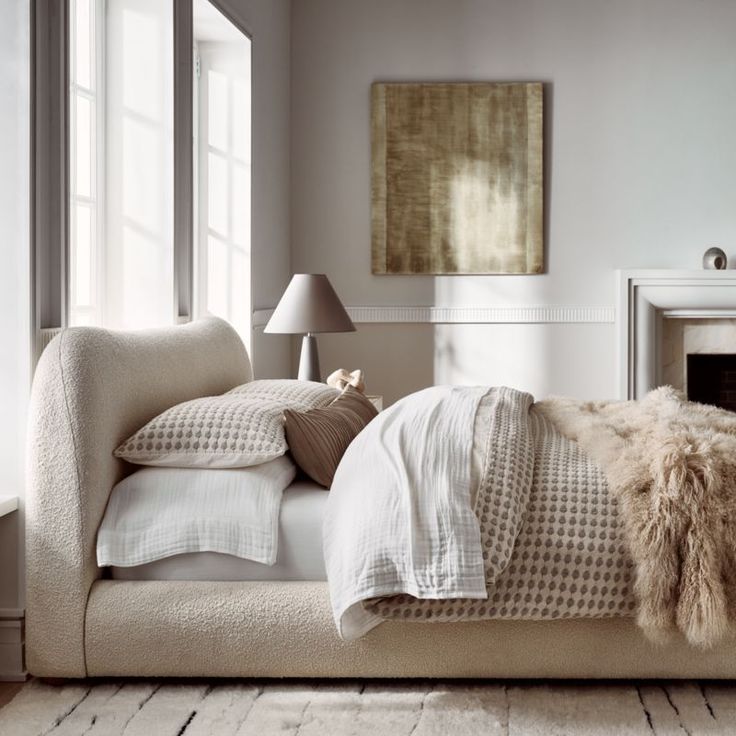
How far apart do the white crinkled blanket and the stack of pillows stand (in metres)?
0.22

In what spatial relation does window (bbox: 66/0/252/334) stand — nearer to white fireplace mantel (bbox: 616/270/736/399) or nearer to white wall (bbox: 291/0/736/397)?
white wall (bbox: 291/0/736/397)

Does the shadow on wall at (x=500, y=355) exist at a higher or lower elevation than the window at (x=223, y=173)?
lower

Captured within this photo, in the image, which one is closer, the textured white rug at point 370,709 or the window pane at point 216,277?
the textured white rug at point 370,709

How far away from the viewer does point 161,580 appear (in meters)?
2.40

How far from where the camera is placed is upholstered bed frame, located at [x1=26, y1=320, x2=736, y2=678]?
7.59ft

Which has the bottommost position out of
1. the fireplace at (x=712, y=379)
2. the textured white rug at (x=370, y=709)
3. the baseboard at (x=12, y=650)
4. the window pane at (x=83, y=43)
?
the textured white rug at (x=370, y=709)

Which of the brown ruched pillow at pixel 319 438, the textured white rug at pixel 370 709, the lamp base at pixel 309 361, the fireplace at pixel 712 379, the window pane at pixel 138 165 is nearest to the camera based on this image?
the textured white rug at pixel 370 709

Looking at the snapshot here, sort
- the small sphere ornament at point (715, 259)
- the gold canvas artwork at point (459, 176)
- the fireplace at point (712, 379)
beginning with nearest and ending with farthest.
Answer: the small sphere ornament at point (715, 259) < the gold canvas artwork at point (459, 176) < the fireplace at point (712, 379)

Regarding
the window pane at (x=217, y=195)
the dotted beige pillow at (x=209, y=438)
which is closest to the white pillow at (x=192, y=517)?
the dotted beige pillow at (x=209, y=438)

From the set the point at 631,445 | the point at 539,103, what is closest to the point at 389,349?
the point at 539,103

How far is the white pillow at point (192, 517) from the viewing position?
2.38 meters

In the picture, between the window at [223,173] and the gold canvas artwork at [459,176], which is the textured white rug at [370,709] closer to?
the window at [223,173]

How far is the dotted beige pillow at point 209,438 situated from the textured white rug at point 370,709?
53cm

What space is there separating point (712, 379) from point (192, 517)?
427 cm
